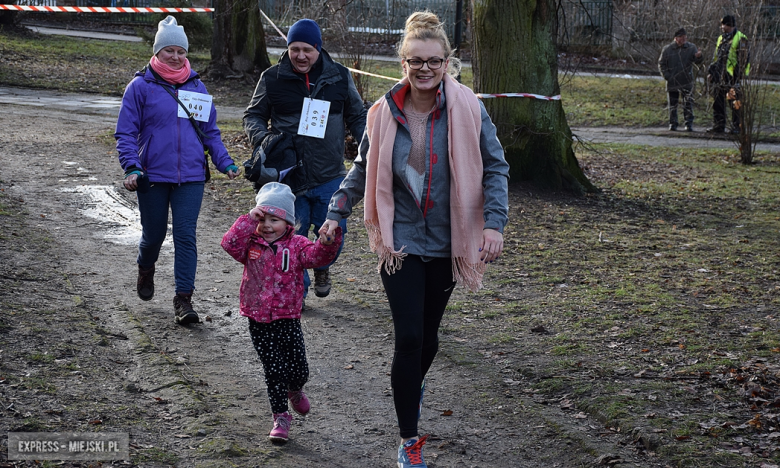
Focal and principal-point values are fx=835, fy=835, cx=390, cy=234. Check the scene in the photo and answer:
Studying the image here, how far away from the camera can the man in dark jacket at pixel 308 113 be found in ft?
19.0

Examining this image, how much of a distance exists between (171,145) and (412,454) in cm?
293

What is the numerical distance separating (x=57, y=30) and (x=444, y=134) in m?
28.7

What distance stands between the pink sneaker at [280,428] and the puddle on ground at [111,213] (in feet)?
13.7

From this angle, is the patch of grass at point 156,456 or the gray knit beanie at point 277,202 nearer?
the patch of grass at point 156,456

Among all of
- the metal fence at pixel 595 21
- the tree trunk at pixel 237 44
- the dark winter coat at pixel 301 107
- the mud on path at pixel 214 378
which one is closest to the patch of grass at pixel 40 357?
the mud on path at pixel 214 378

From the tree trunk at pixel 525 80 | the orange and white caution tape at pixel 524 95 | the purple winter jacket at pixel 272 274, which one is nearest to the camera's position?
the purple winter jacket at pixel 272 274

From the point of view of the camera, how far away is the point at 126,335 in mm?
5473

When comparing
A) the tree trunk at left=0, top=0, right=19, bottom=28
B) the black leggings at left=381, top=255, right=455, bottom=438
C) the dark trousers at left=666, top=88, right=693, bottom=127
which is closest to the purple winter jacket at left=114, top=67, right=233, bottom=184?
the black leggings at left=381, top=255, right=455, bottom=438

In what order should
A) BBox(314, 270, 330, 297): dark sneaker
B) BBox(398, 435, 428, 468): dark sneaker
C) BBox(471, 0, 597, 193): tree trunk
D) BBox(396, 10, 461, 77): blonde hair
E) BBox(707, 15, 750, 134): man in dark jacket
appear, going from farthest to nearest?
BBox(707, 15, 750, 134): man in dark jacket
BBox(471, 0, 597, 193): tree trunk
BBox(314, 270, 330, 297): dark sneaker
BBox(398, 435, 428, 468): dark sneaker
BBox(396, 10, 461, 77): blonde hair

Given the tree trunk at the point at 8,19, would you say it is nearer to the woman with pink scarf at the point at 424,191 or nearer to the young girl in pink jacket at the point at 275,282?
the young girl in pink jacket at the point at 275,282

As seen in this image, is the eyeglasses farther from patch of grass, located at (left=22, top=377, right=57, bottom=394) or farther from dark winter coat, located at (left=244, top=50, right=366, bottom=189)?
patch of grass, located at (left=22, top=377, right=57, bottom=394)

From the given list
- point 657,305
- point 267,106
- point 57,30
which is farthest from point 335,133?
point 57,30

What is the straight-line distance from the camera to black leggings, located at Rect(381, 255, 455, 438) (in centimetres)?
378

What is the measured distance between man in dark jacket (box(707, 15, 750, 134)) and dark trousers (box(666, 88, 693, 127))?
51cm
